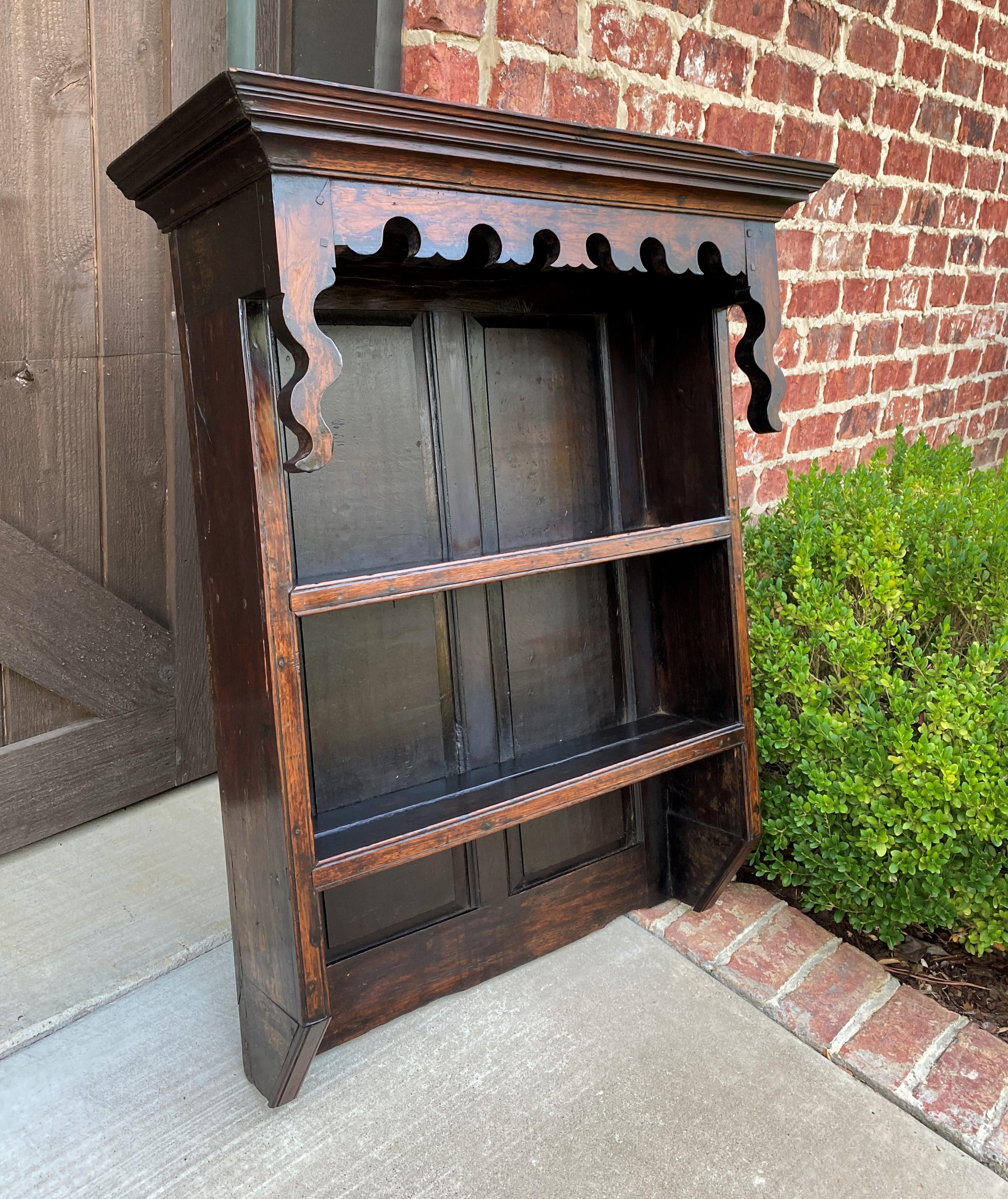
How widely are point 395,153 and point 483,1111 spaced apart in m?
1.47

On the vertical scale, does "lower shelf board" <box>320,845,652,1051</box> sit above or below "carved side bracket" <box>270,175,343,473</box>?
below

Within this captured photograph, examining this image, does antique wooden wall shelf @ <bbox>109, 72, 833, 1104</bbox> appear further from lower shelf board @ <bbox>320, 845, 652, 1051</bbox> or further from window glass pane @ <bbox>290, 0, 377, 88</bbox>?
window glass pane @ <bbox>290, 0, 377, 88</bbox>

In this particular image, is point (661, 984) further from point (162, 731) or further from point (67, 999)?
point (162, 731)

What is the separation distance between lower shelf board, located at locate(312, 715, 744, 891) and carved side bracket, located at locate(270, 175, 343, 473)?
0.62m

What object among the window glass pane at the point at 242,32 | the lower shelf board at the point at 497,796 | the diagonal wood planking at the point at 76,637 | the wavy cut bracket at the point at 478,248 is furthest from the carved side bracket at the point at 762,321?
the diagonal wood planking at the point at 76,637

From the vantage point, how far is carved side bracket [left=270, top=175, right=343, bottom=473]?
121 cm

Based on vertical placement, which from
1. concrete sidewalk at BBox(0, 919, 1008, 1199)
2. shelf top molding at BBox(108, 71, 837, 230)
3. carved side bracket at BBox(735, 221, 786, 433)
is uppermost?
shelf top molding at BBox(108, 71, 837, 230)

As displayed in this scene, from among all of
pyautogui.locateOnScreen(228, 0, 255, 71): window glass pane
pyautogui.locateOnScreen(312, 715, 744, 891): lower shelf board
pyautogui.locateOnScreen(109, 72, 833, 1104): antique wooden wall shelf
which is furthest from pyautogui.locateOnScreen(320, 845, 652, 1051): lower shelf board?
pyautogui.locateOnScreen(228, 0, 255, 71): window glass pane

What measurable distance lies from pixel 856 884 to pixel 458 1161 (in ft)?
3.22

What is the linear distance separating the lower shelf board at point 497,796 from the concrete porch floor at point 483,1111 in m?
0.39

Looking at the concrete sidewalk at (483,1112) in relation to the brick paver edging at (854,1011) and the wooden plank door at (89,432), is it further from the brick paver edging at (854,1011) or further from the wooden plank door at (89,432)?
the wooden plank door at (89,432)

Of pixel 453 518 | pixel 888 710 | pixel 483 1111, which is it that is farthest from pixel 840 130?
pixel 483 1111

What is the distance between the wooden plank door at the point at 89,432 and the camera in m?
2.11

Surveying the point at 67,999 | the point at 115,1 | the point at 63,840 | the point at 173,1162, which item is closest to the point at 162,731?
the point at 63,840
